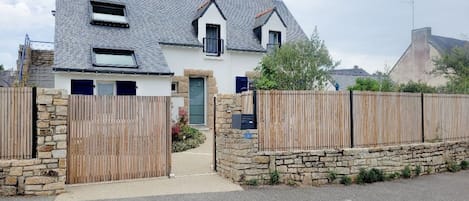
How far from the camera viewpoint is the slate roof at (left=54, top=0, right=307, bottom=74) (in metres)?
14.4

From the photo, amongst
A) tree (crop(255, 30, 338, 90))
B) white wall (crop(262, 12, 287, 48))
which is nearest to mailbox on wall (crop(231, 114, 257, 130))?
tree (crop(255, 30, 338, 90))

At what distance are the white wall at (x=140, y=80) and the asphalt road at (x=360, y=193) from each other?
8.47m

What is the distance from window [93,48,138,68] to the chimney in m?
21.3

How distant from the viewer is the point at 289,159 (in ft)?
26.7

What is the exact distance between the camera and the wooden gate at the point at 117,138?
773 centimetres

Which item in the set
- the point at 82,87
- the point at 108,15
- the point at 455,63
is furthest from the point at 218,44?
the point at 455,63

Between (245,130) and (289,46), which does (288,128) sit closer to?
(245,130)

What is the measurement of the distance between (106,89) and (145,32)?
11.1ft

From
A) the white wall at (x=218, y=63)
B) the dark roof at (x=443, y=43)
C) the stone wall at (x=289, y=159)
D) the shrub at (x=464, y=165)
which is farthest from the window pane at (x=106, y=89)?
the dark roof at (x=443, y=43)

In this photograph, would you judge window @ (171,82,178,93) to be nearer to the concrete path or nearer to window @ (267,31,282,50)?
window @ (267,31,282,50)

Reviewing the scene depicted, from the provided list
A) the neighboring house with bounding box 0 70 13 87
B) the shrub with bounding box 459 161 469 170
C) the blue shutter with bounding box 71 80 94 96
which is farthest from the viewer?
the neighboring house with bounding box 0 70 13 87

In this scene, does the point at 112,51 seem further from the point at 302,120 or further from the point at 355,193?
the point at 355,193

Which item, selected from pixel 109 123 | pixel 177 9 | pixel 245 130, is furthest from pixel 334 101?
pixel 177 9

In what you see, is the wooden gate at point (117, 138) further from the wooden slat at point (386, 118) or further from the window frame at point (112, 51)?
the window frame at point (112, 51)
